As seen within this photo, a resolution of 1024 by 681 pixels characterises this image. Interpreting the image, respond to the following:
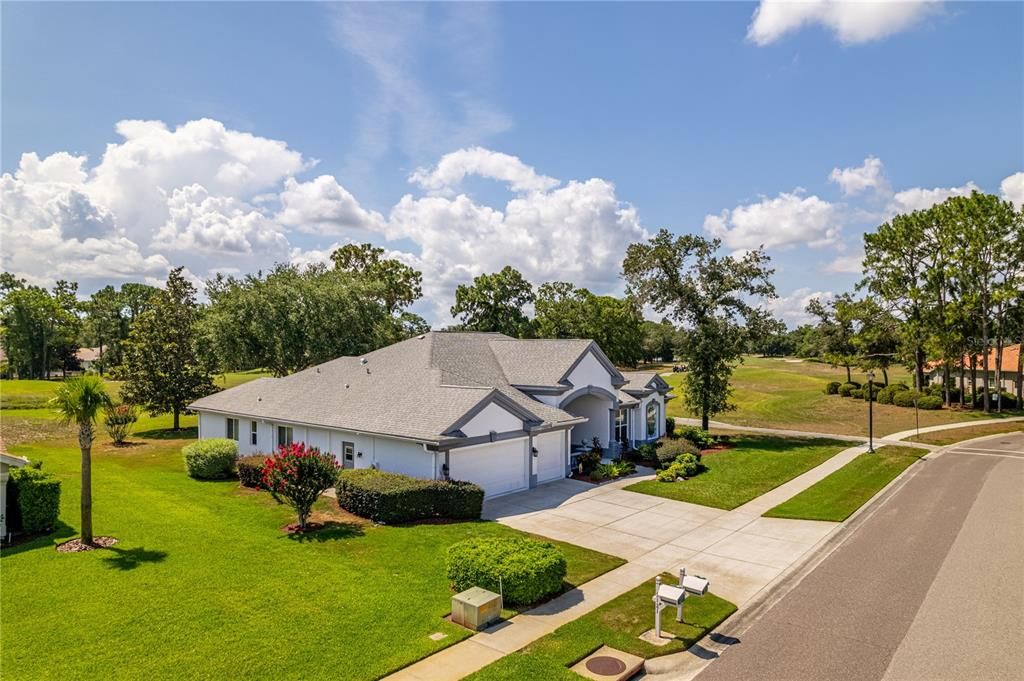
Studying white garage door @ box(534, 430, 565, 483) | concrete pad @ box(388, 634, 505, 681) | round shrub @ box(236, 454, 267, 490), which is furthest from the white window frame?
concrete pad @ box(388, 634, 505, 681)

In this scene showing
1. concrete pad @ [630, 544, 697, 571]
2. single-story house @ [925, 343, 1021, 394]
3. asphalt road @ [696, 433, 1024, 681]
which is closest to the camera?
asphalt road @ [696, 433, 1024, 681]

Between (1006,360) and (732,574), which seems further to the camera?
(1006,360)

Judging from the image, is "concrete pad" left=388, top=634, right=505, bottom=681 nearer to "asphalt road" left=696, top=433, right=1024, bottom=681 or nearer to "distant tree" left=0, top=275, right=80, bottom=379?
"asphalt road" left=696, top=433, right=1024, bottom=681

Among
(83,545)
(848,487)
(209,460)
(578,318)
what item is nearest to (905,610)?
(848,487)

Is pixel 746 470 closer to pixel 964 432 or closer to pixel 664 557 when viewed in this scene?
pixel 664 557

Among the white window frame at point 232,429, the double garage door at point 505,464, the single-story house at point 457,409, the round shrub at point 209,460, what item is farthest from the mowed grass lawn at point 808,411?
the round shrub at point 209,460

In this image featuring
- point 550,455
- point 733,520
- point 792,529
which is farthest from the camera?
point 550,455

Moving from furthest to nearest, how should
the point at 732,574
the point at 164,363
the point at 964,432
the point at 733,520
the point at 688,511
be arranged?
the point at 964,432, the point at 164,363, the point at 688,511, the point at 733,520, the point at 732,574
